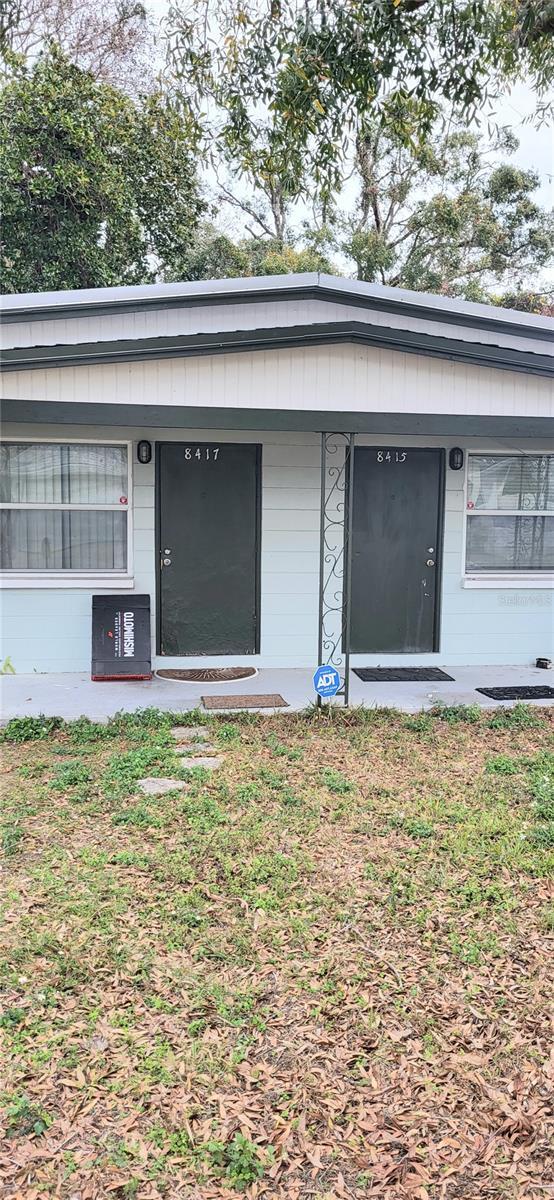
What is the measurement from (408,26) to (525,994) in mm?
6683

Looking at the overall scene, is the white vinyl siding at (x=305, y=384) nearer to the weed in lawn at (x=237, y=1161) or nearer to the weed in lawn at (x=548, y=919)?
the weed in lawn at (x=548, y=919)

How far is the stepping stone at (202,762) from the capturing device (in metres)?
4.61

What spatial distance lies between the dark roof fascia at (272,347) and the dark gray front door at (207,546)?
1.20 m

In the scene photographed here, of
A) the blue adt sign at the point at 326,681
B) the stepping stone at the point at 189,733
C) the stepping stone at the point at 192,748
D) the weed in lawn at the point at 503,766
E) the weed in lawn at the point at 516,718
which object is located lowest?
the weed in lawn at the point at 503,766

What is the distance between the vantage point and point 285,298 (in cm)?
653

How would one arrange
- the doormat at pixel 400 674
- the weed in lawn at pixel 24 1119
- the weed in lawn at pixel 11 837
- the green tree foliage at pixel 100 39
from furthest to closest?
the green tree foliage at pixel 100 39, the doormat at pixel 400 674, the weed in lawn at pixel 11 837, the weed in lawn at pixel 24 1119

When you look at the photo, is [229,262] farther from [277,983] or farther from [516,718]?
[277,983]

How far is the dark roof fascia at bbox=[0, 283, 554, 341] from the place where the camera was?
19.9 ft

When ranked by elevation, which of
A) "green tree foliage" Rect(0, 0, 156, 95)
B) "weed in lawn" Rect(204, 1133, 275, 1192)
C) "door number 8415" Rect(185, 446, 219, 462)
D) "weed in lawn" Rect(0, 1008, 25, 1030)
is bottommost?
"weed in lawn" Rect(204, 1133, 275, 1192)

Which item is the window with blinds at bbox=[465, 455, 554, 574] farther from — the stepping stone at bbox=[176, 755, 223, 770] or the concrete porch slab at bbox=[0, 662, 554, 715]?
the stepping stone at bbox=[176, 755, 223, 770]

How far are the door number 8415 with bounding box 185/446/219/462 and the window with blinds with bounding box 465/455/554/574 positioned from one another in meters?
Answer: 2.37

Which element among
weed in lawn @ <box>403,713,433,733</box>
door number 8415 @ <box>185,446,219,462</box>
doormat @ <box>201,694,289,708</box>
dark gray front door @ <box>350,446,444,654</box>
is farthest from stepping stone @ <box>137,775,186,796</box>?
door number 8415 @ <box>185,446,219,462</box>

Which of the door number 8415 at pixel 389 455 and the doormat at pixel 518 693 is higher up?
the door number 8415 at pixel 389 455

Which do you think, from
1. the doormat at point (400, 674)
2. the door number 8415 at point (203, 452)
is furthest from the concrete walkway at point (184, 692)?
the door number 8415 at point (203, 452)
